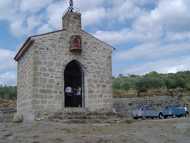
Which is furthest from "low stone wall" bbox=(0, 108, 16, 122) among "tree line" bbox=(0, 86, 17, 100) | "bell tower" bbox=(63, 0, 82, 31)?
"tree line" bbox=(0, 86, 17, 100)

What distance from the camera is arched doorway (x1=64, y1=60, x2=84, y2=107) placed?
16734 millimetres

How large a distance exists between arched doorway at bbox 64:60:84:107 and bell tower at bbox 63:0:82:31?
1.79 m

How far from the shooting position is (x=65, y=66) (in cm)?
1602

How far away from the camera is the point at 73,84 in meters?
17.2

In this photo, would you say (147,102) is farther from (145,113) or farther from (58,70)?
(58,70)

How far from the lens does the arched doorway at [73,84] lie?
16.7 meters

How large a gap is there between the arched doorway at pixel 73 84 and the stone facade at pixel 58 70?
1.31 feet

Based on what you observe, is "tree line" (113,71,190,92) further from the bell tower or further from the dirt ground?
the dirt ground

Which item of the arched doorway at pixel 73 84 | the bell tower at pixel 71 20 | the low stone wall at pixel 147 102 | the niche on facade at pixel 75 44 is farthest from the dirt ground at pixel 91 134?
the low stone wall at pixel 147 102

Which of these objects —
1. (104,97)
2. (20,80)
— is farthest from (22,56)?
(104,97)

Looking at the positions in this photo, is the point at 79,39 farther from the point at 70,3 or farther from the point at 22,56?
the point at 22,56

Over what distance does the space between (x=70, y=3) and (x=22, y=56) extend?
379 cm

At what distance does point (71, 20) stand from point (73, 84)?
3374 mm

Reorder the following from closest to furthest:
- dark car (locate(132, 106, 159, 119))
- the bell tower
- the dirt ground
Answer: the dirt ground → the bell tower → dark car (locate(132, 106, 159, 119))
